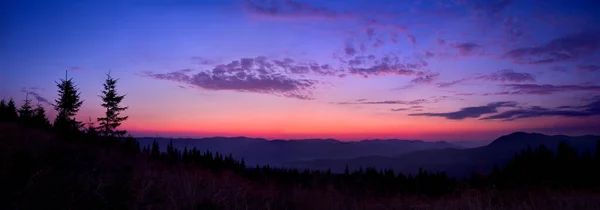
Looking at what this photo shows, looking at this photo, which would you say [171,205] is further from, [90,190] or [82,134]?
[82,134]

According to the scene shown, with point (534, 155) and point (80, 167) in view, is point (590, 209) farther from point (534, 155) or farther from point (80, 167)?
point (534, 155)

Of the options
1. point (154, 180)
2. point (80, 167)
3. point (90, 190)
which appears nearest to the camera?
point (90, 190)

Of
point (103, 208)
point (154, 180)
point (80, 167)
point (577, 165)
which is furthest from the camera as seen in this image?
point (577, 165)

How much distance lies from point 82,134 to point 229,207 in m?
8.56

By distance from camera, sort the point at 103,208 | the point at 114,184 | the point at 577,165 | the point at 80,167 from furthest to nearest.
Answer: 1. the point at 577,165
2. the point at 80,167
3. the point at 114,184
4. the point at 103,208

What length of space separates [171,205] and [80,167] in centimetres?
306

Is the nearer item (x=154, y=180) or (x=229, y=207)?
(x=229, y=207)

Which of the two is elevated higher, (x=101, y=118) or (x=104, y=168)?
(x=101, y=118)

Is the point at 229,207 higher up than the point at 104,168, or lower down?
lower down

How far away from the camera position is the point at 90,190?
577 cm

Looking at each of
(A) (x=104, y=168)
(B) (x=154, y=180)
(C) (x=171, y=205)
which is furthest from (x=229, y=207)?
(A) (x=104, y=168)

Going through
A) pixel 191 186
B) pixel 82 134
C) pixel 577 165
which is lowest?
pixel 577 165

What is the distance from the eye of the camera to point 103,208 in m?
5.41

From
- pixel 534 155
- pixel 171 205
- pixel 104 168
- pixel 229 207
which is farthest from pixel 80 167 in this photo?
pixel 534 155
